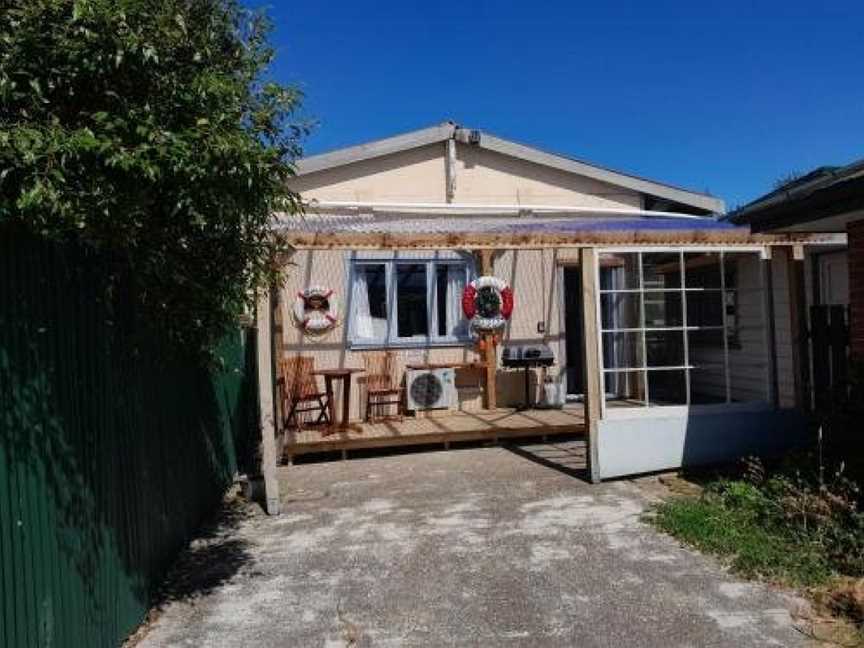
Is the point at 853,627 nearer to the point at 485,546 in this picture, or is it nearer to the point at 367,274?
the point at 485,546

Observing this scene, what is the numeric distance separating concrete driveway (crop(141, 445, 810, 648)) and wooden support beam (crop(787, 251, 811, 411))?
2496 mm

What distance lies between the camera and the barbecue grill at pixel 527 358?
11.4 metres

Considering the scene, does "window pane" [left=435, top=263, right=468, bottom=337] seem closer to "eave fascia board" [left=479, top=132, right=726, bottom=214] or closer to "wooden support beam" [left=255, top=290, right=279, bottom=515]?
"eave fascia board" [left=479, top=132, right=726, bottom=214]

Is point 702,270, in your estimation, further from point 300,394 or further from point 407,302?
point 300,394

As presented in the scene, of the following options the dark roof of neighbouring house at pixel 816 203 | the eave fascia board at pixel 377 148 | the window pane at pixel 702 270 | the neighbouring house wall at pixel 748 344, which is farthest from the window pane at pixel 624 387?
the eave fascia board at pixel 377 148

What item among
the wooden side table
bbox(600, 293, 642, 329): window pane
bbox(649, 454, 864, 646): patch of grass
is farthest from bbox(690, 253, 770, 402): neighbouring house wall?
the wooden side table

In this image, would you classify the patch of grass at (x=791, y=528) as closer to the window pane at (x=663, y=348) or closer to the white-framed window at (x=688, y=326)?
the white-framed window at (x=688, y=326)

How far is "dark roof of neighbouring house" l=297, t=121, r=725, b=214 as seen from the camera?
446 inches

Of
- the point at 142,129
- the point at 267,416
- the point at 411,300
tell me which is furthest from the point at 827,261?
the point at 142,129

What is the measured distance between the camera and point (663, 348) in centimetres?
1048

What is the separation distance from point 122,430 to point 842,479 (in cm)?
520

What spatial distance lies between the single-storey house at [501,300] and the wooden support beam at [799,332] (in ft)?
0.10

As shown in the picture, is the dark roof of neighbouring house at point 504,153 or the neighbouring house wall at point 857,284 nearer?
the neighbouring house wall at point 857,284

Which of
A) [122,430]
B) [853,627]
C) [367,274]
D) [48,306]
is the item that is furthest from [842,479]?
[367,274]
